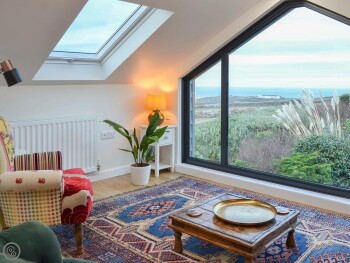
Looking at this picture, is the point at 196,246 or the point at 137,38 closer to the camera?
the point at 196,246

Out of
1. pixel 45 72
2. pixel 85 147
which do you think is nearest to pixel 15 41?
pixel 45 72

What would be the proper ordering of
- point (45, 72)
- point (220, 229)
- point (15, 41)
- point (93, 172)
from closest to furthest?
point (220, 229)
point (15, 41)
point (45, 72)
point (93, 172)

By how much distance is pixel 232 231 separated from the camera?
2.32m

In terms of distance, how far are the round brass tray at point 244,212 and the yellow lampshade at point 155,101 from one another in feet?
7.48

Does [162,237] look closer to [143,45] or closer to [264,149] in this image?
[264,149]

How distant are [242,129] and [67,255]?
2.56 m

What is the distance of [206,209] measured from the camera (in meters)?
2.67

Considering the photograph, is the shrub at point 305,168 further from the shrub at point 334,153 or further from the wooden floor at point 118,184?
the wooden floor at point 118,184

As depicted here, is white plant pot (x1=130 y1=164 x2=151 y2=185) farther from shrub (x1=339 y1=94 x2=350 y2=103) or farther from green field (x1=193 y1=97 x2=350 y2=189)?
shrub (x1=339 y1=94 x2=350 y2=103)

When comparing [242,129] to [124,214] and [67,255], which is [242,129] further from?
[67,255]

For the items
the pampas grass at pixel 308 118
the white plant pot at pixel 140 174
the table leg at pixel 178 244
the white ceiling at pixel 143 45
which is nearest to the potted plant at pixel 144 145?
the white plant pot at pixel 140 174

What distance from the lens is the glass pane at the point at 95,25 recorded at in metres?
3.66

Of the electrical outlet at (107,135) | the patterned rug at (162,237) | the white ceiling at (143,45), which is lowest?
the patterned rug at (162,237)

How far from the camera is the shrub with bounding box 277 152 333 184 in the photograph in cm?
382
